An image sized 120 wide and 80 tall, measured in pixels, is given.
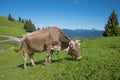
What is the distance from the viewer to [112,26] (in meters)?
72.2

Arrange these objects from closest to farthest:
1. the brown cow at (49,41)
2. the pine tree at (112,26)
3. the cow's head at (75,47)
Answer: the cow's head at (75,47) < the brown cow at (49,41) < the pine tree at (112,26)

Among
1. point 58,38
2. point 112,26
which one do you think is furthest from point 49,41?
point 112,26

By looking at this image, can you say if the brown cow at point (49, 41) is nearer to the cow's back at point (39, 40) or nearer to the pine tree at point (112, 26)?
the cow's back at point (39, 40)

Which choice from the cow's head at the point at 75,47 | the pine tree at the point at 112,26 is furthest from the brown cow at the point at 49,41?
the pine tree at the point at 112,26

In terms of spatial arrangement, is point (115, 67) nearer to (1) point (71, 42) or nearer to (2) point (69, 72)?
(2) point (69, 72)

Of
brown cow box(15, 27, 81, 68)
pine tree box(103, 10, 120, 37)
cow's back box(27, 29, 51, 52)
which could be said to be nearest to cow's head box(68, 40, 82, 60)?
brown cow box(15, 27, 81, 68)

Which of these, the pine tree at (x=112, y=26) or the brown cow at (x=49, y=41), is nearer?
the brown cow at (x=49, y=41)

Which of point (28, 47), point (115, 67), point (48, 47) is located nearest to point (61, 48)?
point (48, 47)

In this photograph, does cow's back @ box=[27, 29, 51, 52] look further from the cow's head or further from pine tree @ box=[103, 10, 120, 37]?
pine tree @ box=[103, 10, 120, 37]

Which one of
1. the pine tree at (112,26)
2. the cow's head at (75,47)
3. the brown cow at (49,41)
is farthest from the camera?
the pine tree at (112,26)

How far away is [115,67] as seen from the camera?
44.7ft

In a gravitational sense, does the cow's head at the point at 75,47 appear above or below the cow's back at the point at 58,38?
below

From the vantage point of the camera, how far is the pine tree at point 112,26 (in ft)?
233

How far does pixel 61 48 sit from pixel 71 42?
1439 millimetres
